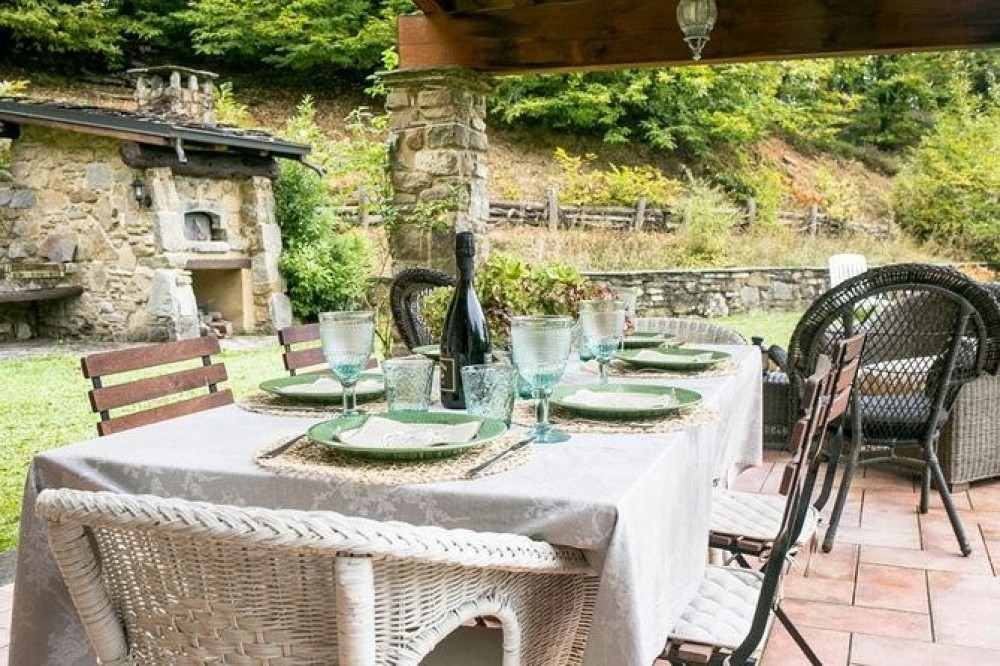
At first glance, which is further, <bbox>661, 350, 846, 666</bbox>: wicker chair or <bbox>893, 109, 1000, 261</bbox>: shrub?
<bbox>893, 109, 1000, 261</bbox>: shrub

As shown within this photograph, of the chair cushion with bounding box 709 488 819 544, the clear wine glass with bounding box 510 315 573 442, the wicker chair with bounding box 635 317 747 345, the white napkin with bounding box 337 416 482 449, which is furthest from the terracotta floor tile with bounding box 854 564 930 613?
the white napkin with bounding box 337 416 482 449

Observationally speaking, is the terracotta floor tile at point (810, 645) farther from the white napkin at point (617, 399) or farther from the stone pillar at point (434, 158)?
the stone pillar at point (434, 158)

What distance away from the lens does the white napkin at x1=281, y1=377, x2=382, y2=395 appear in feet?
6.40

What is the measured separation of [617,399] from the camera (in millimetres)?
1846

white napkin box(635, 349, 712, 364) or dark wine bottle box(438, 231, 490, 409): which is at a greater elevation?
dark wine bottle box(438, 231, 490, 409)

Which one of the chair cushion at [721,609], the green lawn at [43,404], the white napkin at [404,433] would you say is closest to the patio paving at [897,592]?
the chair cushion at [721,609]

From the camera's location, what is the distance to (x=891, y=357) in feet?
10.2

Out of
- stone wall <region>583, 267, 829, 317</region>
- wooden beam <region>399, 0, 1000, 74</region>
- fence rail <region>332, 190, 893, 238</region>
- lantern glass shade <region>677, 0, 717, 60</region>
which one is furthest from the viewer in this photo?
fence rail <region>332, 190, 893, 238</region>

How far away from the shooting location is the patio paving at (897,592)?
88.8 inches

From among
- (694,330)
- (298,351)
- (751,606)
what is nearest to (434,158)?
(694,330)

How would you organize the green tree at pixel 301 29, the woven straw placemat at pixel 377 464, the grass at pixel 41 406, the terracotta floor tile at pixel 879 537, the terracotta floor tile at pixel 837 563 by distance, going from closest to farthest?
the woven straw placemat at pixel 377 464 < the terracotta floor tile at pixel 837 563 < the terracotta floor tile at pixel 879 537 < the grass at pixel 41 406 < the green tree at pixel 301 29

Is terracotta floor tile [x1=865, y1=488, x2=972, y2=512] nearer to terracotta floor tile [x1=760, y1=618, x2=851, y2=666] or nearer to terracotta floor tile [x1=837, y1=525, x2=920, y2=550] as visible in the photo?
terracotta floor tile [x1=837, y1=525, x2=920, y2=550]

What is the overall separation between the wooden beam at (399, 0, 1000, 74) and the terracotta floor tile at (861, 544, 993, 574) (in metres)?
2.20

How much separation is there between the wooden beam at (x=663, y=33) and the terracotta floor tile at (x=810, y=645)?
268cm
